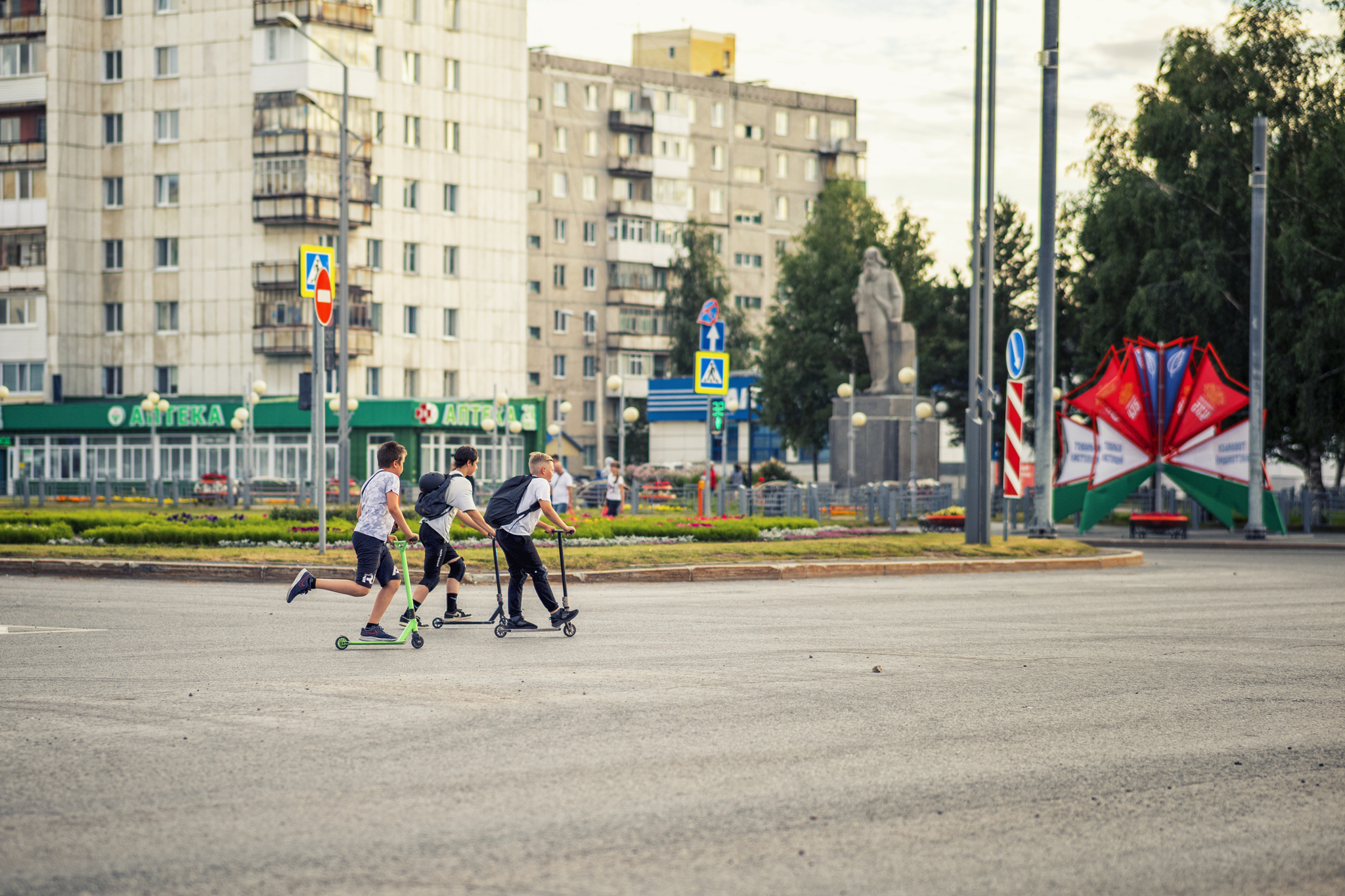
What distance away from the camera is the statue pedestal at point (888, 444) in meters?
40.4

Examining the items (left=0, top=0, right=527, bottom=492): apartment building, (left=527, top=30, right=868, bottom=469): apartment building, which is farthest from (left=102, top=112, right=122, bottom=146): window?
(left=527, top=30, right=868, bottom=469): apartment building

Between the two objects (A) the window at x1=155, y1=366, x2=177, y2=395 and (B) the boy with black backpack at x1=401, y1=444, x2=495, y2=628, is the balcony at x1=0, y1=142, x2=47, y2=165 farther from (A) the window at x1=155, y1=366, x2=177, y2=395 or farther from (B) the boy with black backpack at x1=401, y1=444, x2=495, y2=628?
(B) the boy with black backpack at x1=401, y1=444, x2=495, y2=628

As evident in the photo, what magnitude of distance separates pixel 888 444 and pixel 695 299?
43850 millimetres

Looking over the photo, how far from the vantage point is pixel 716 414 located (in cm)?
2744

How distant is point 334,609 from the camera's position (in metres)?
14.8

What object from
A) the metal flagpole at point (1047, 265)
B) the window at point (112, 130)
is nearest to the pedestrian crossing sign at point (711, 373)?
the metal flagpole at point (1047, 265)

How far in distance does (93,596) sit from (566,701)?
920 centimetres

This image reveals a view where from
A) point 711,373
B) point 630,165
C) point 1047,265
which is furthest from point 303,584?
point 630,165

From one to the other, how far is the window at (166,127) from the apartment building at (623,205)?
75.4ft

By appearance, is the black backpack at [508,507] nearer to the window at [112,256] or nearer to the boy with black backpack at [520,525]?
the boy with black backpack at [520,525]

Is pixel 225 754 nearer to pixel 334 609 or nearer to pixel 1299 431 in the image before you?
pixel 334 609

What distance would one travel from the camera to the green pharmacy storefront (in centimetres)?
6200

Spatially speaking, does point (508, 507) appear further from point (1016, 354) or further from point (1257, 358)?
point (1257, 358)

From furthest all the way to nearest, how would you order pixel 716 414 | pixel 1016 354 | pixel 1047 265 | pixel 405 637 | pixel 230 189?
1. pixel 230 189
2. pixel 716 414
3. pixel 1047 265
4. pixel 1016 354
5. pixel 405 637
